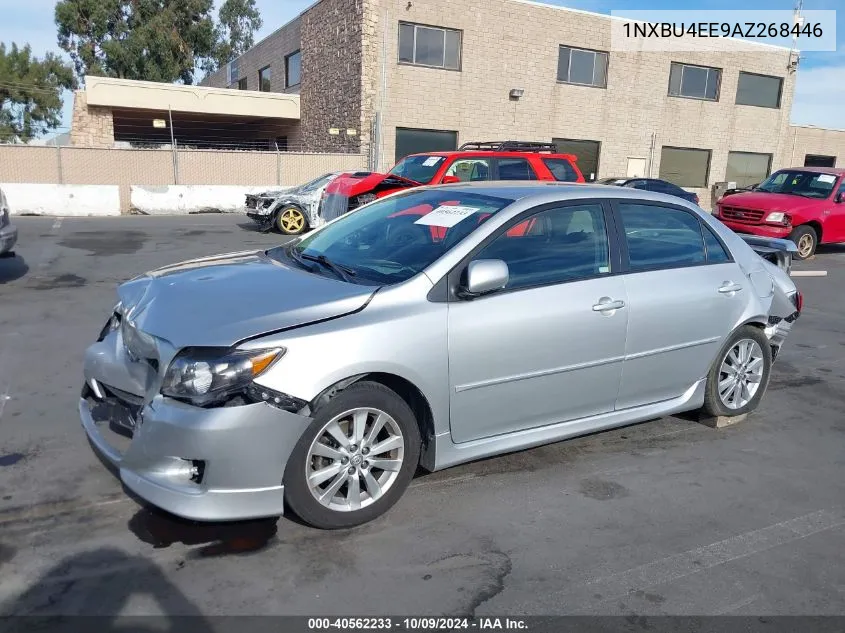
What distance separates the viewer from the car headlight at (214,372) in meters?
3.09

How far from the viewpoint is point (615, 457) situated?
451 centimetres

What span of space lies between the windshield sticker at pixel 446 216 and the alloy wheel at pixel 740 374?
222 centimetres

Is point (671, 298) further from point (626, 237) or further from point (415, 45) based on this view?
point (415, 45)

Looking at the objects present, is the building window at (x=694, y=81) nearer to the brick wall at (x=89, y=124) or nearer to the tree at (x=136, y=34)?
the brick wall at (x=89, y=124)

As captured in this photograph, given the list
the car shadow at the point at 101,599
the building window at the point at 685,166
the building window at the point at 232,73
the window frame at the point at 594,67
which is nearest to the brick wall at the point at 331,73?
the window frame at the point at 594,67

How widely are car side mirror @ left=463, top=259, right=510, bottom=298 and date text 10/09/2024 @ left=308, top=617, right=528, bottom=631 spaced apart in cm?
158

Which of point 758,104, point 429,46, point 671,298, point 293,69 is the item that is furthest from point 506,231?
point 758,104

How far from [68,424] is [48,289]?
4.99 meters

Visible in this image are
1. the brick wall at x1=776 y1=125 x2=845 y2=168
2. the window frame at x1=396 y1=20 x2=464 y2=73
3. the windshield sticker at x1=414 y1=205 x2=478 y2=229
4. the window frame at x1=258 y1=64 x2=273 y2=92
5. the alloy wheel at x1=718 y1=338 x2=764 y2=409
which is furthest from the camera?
the window frame at x1=258 y1=64 x2=273 y2=92

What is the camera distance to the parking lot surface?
2971 millimetres

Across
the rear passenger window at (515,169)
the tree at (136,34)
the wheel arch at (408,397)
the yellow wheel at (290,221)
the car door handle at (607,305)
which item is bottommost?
the yellow wheel at (290,221)

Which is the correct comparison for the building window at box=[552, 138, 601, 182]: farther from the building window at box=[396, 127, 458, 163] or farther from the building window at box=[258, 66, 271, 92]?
the building window at box=[258, 66, 271, 92]

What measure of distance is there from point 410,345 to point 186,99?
2623 centimetres

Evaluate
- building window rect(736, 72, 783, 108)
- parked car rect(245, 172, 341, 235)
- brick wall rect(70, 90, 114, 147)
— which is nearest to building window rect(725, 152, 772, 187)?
building window rect(736, 72, 783, 108)
